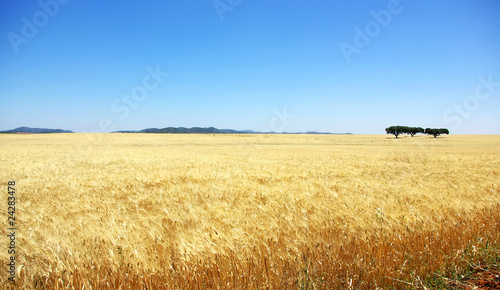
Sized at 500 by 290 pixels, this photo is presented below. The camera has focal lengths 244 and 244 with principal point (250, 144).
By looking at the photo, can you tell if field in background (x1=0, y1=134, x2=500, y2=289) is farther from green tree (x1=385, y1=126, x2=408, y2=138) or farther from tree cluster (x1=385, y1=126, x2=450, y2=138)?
tree cluster (x1=385, y1=126, x2=450, y2=138)

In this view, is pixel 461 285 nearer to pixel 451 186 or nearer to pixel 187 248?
pixel 187 248

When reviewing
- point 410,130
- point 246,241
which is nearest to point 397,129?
point 410,130

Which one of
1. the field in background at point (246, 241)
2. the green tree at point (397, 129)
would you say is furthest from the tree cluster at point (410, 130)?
the field in background at point (246, 241)

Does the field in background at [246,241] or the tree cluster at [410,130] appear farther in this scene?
the tree cluster at [410,130]

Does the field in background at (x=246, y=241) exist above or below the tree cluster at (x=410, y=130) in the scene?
below

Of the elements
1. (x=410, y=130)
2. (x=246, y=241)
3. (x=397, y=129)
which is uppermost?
(x=397, y=129)

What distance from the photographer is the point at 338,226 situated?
4363 millimetres

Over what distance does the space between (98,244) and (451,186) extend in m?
10.3

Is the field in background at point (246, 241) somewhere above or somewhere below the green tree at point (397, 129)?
below

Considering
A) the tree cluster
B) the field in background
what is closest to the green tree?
the tree cluster

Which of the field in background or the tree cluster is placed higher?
the tree cluster

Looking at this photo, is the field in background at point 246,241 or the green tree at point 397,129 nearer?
the field in background at point 246,241

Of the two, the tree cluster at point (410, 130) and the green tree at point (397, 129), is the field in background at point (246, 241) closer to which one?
the green tree at point (397, 129)

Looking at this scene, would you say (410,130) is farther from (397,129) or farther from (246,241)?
(246,241)
